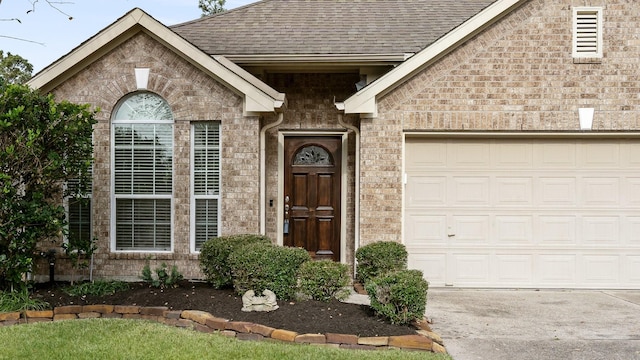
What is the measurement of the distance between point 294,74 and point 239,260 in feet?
15.0

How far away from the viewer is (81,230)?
9633mm

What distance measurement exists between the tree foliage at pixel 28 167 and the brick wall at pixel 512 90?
4495 millimetres

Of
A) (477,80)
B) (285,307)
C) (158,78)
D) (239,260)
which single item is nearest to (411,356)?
(285,307)

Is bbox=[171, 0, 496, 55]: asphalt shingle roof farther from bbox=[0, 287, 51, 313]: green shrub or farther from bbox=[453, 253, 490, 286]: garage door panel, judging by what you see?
bbox=[0, 287, 51, 313]: green shrub

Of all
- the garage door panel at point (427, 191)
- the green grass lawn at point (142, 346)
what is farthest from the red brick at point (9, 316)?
the garage door panel at point (427, 191)

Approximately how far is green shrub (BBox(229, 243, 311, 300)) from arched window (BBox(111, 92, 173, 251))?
8.88 feet

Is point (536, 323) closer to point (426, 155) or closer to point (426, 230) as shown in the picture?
point (426, 230)

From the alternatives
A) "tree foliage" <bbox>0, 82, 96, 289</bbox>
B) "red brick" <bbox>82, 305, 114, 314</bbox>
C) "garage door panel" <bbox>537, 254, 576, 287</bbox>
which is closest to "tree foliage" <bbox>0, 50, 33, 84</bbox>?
"tree foliage" <bbox>0, 82, 96, 289</bbox>

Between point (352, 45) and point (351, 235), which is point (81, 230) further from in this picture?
point (352, 45)

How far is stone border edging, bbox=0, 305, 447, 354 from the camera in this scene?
233 inches

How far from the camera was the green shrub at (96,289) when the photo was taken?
793 centimetres

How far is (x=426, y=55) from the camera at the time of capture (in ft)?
30.6

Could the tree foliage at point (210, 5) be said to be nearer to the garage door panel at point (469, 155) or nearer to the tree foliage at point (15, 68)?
the tree foliage at point (15, 68)

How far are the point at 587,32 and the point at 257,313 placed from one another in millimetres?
6966
